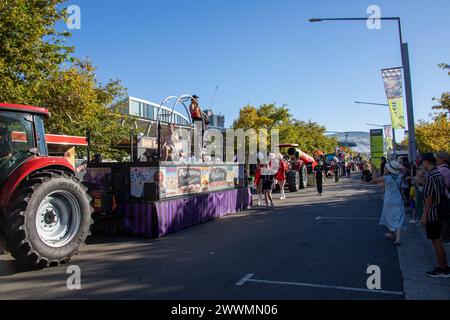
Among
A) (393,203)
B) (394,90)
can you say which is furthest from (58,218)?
(394,90)

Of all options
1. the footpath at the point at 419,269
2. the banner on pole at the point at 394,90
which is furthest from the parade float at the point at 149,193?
the banner on pole at the point at 394,90

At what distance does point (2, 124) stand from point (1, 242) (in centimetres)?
182

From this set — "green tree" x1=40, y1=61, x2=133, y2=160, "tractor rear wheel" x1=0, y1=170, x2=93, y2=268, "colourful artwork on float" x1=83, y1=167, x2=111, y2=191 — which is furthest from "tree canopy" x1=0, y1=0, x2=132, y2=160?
"tractor rear wheel" x1=0, y1=170, x2=93, y2=268

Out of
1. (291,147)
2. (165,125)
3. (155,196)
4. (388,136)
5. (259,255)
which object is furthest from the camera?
(388,136)

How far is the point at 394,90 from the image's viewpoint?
48.9ft

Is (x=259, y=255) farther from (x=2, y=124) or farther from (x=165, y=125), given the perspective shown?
(x=165, y=125)

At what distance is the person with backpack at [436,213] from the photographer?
5.31 metres

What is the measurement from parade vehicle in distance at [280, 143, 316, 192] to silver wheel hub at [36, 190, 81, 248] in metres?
14.8

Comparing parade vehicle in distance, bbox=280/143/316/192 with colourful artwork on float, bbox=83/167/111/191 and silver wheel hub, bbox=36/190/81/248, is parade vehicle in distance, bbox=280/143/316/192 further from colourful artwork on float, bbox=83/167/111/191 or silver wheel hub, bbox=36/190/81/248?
silver wheel hub, bbox=36/190/81/248

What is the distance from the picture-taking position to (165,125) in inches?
414

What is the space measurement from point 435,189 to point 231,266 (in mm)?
3234

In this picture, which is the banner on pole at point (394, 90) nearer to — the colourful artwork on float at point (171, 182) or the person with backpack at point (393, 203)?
the person with backpack at point (393, 203)

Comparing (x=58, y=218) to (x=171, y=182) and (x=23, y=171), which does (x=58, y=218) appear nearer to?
(x=23, y=171)
